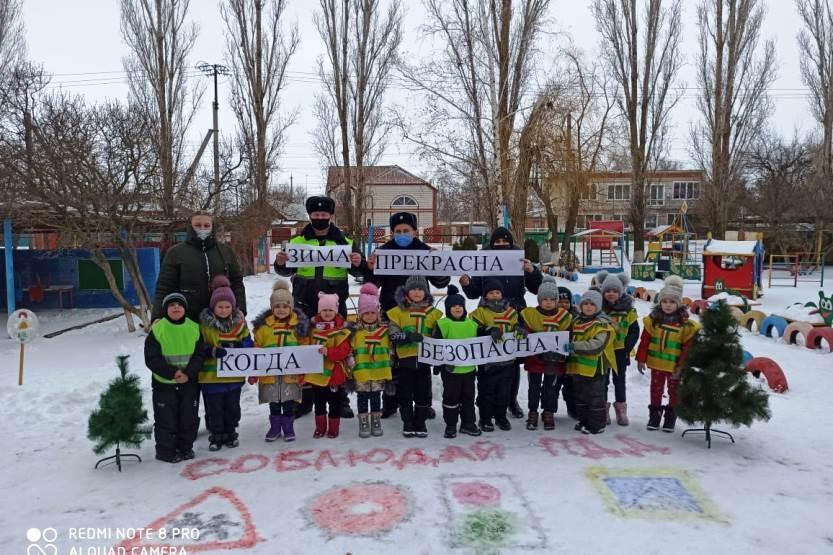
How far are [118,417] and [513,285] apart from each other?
3573mm

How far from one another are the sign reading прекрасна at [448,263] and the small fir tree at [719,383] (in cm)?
169

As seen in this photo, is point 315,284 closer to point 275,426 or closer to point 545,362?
point 275,426

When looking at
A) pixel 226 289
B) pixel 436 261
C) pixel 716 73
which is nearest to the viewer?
pixel 226 289

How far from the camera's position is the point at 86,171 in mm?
9633

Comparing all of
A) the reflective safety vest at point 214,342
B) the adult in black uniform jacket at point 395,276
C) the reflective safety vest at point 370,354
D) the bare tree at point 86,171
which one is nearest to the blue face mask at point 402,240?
the adult in black uniform jacket at point 395,276

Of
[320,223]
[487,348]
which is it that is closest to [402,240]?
[320,223]

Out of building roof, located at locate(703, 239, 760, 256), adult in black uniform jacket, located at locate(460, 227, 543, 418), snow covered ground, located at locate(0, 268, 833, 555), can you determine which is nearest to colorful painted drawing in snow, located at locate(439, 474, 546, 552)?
snow covered ground, located at locate(0, 268, 833, 555)

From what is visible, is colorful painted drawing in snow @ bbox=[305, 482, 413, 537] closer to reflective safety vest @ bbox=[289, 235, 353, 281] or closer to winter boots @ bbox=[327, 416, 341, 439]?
winter boots @ bbox=[327, 416, 341, 439]

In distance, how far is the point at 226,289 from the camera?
16.1ft

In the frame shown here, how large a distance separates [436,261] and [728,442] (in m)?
3.03

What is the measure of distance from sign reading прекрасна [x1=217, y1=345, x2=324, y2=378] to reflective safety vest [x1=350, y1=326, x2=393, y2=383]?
318mm

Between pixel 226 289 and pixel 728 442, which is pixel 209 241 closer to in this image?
pixel 226 289

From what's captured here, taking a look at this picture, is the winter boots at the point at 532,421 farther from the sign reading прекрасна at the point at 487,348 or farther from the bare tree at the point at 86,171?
the bare tree at the point at 86,171

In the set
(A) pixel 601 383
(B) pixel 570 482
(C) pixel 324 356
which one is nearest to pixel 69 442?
(C) pixel 324 356
